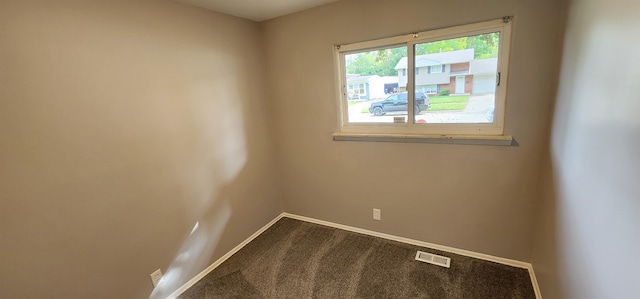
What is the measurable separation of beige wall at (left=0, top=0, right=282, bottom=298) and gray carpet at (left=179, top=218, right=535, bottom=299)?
0.32 meters

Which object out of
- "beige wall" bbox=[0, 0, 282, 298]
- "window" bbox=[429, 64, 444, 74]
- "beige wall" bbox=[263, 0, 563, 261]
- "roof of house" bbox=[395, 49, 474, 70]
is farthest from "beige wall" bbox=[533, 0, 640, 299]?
"beige wall" bbox=[0, 0, 282, 298]

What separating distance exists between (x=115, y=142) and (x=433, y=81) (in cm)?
225

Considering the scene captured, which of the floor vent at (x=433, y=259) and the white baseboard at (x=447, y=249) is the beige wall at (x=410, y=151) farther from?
the floor vent at (x=433, y=259)

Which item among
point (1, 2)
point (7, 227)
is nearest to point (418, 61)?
point (1, 2)

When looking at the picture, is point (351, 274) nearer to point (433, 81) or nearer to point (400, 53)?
point (433, 81)

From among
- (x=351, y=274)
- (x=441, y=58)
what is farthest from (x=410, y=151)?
(x=351, y=274)

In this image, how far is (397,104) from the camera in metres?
2.17

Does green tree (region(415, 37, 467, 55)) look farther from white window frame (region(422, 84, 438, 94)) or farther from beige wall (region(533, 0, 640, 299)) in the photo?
beige wall (region(533, 0, 640, 299))

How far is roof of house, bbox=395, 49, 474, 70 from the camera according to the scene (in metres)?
1.84

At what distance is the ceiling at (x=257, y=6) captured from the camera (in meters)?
1.96

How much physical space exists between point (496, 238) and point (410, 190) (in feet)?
2.40

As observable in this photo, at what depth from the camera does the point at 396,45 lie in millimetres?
2061

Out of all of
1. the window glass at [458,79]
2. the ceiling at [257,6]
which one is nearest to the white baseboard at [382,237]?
the window glass at [458,79]

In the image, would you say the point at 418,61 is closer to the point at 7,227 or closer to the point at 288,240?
the point at 288,240
